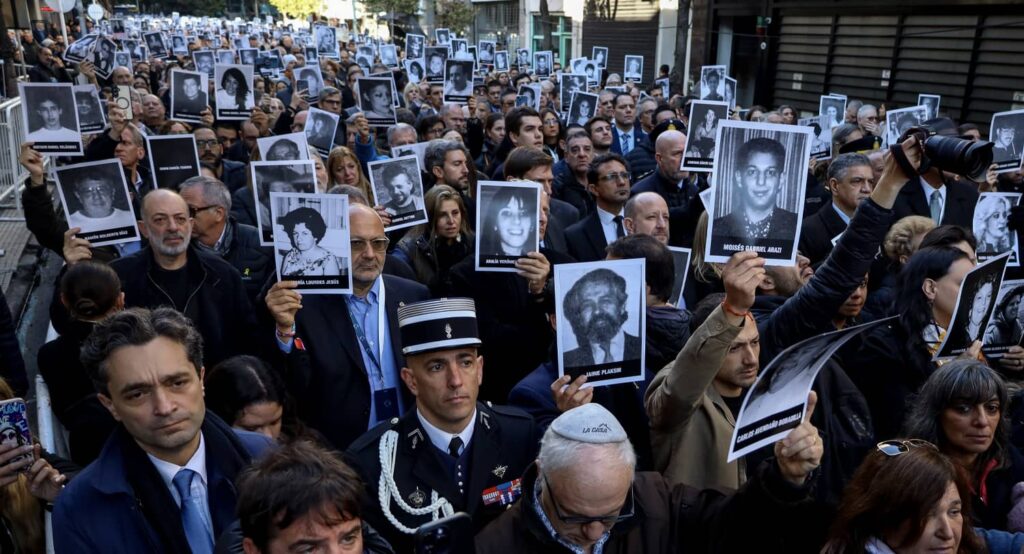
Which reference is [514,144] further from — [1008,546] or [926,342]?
[1008,546]

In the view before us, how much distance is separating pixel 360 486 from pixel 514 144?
6.37m

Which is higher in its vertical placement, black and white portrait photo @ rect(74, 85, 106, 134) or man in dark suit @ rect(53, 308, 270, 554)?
black and white portrait photo @ rect(74, 85, 106, 134)

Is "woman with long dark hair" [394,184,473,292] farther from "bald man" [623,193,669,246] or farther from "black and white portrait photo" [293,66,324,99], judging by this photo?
"black and white portrait photo" [293,66,324,99]

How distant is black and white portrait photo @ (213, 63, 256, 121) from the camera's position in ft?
30.7

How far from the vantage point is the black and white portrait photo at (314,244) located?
3.83 m

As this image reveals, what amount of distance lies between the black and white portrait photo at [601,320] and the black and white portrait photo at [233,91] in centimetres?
708

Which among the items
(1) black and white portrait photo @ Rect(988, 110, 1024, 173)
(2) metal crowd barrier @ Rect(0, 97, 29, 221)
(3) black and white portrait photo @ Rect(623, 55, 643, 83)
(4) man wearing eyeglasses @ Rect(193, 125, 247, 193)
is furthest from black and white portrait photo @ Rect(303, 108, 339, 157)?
(3) black and white portrait photo @ Rect(623, 55, 643, 83)

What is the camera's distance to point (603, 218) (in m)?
5.91

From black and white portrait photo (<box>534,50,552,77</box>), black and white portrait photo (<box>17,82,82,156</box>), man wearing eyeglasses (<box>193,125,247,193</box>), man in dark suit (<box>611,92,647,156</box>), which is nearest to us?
black and white portrait photo (<box>17,82,82,156</box>)

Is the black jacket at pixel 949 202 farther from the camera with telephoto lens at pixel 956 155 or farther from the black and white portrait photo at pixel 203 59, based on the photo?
the black and white portrait photo at pixel 203 59

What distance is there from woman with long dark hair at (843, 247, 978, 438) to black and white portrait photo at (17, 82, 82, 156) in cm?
602

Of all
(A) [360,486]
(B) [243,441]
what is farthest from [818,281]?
(B) [243,441]

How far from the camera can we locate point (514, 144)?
8.36 meters

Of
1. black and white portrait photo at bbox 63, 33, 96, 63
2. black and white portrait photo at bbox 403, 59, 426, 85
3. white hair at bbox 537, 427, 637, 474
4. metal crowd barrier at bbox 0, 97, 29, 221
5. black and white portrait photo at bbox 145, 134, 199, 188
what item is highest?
black and white portrait photo at bbox 63, 33, 96, 63
